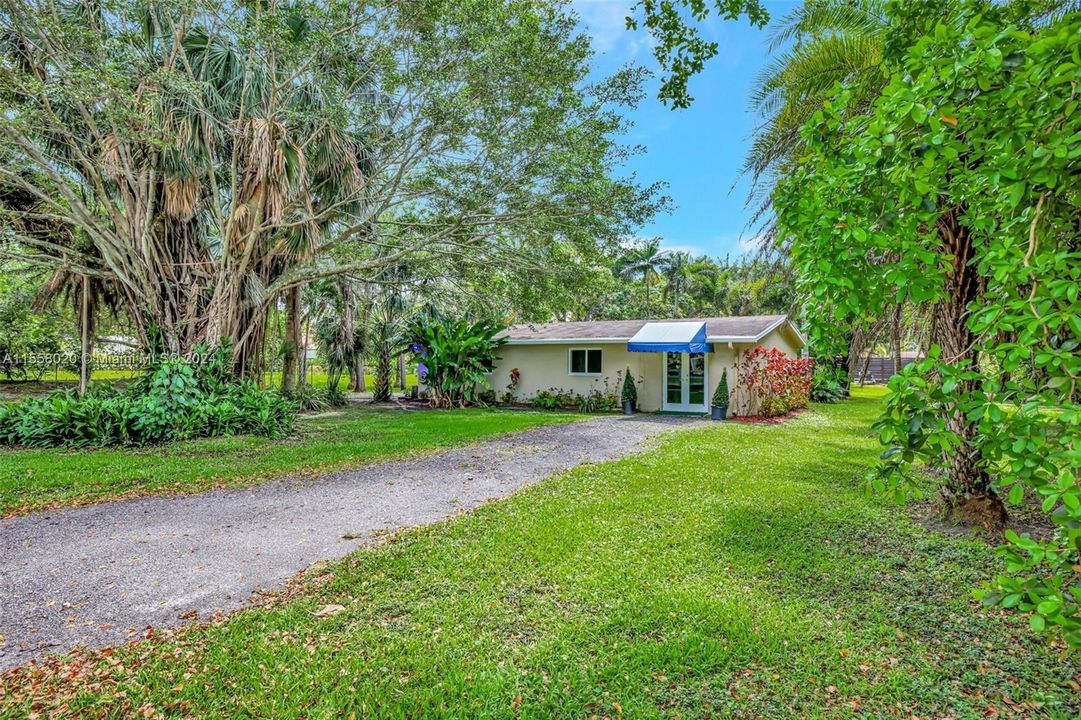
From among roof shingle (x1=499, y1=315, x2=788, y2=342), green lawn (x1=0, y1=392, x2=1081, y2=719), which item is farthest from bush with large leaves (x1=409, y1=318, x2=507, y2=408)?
green lawn (x1=0, y1=392, x2=1081, y2=719)

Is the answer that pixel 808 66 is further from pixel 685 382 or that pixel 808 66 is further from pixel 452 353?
pixel 452 353

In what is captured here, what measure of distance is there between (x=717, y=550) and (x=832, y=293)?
2.89 metres

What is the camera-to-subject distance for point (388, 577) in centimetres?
429

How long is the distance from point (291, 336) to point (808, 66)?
15751 mm

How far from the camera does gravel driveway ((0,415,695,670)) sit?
144 inches

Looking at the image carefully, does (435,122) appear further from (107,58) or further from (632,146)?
(107,58)

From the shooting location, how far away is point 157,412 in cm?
1020

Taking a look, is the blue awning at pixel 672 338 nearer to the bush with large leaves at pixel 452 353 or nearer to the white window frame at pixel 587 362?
the white window frame at pixel 587 362

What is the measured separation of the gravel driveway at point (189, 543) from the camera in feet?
12.0

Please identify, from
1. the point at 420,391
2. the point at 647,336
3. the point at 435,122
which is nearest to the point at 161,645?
the point at 435,122

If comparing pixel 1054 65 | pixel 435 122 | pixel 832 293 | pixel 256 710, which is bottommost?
pixel 256 710

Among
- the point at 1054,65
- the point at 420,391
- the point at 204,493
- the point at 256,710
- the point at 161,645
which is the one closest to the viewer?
the point at 1054,65

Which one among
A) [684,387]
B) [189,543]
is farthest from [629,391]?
[189,543]

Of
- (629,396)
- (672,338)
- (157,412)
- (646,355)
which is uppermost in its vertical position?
(672,338)
